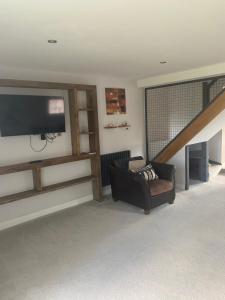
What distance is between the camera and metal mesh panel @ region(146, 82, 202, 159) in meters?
4.42

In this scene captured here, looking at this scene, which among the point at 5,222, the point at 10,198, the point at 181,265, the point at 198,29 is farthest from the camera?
the point at 5,222

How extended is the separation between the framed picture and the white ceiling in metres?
1.11

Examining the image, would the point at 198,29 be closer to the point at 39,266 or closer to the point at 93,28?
the point at 93,28

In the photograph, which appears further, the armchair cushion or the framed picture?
the framed picture

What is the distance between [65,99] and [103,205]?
76.0 inches

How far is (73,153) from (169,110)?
2157 mm

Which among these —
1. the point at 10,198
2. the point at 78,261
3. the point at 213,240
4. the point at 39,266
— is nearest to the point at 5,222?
the point at 10,198

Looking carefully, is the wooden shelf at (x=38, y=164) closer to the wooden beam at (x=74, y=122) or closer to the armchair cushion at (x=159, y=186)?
the wooden beam at (x=74, y=122)

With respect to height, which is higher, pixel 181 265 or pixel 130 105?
pixel 130 105

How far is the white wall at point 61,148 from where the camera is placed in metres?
3.46

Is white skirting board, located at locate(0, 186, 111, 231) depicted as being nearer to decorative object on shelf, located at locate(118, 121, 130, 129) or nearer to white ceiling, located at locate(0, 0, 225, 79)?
decorative object on shelf, located at locate(118, 121, 130, 129)

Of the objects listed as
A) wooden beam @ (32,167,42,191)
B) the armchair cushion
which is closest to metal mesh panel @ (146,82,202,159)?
the armchair cushion

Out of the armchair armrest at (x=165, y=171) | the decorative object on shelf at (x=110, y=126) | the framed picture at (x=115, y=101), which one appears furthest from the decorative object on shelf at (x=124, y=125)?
the armchair armrest at (x=165, y=171)

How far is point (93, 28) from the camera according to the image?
2.04 m
